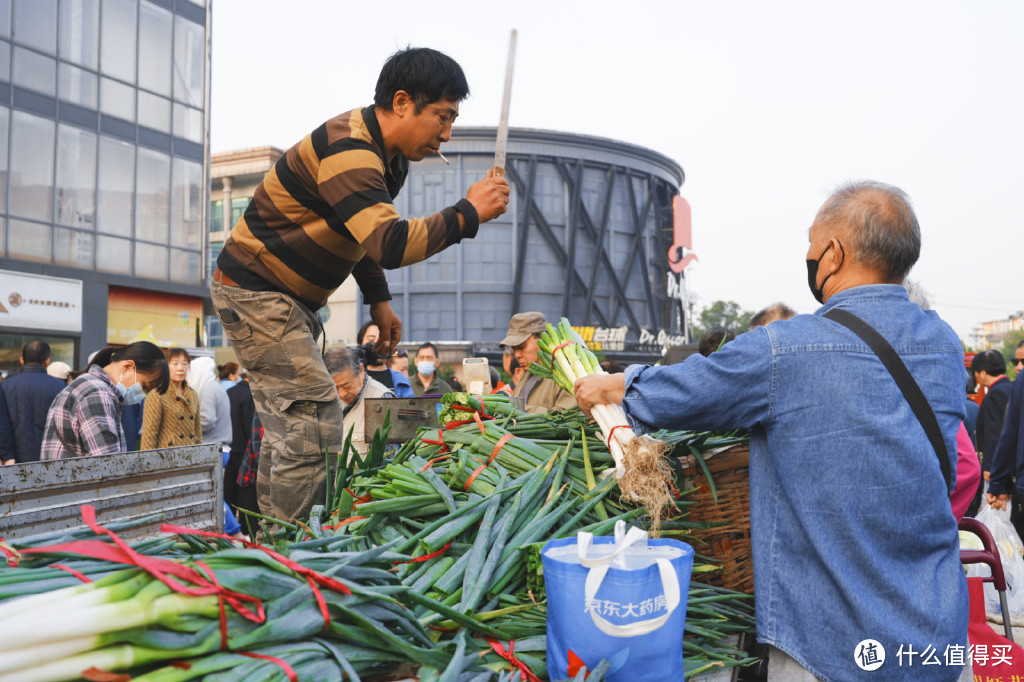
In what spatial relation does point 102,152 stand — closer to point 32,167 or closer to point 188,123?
point 32,167

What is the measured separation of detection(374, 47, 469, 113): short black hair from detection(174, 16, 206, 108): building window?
Answer: 21029 millimetres

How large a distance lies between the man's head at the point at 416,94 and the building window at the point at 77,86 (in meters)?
19.0

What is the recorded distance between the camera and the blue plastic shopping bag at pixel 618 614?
1.70 m

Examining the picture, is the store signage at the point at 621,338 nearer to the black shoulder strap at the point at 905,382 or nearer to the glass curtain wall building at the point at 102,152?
the glass curtain wall building at the point at 102,152

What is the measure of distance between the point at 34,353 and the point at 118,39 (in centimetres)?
1602

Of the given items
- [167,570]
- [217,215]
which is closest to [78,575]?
[167,570]

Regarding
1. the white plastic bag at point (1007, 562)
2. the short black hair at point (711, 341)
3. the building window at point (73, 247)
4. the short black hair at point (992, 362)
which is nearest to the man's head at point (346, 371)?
the short black hair at point (711, 341)

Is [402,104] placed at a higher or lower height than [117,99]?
lower

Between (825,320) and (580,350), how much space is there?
3.40 ft

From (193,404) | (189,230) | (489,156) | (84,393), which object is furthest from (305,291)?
(489,156)

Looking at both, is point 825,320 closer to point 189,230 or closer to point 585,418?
Result: point 585,418

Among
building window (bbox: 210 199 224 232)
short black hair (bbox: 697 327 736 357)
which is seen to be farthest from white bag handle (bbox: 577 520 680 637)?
building window (bbox: 210 199 224 232)

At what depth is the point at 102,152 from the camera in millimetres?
18766

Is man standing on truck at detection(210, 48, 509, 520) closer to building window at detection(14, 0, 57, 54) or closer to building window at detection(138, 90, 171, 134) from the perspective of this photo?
building window at detection(14, 0, 57, 54)
